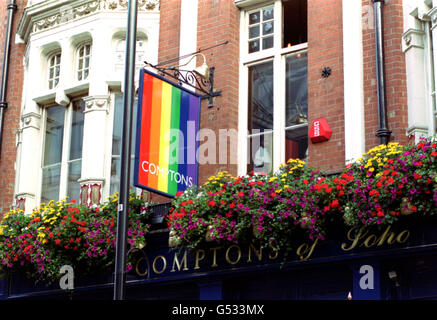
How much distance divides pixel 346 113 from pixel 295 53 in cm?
193

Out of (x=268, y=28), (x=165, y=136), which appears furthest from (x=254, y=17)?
(x=165, y=136)

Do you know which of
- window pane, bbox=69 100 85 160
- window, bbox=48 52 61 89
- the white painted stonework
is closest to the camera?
the white painted stonework

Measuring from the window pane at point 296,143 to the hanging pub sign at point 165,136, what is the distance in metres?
1.60

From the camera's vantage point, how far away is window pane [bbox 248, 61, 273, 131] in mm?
15867

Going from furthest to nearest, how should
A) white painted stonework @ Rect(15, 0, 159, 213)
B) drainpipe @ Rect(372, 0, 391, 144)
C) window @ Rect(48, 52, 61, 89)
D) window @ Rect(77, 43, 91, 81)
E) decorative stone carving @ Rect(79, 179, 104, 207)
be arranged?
window @ Rect(48, 52, 61, 89)
window @ Rect(77, 43, 91, 81)
white painted stonework @ Rect(15, 0, 159, 213)
decorative stone carving @ Rect(79, 179, 104, 207)
drainpipe @ Rect(372, 0, 391, 144)

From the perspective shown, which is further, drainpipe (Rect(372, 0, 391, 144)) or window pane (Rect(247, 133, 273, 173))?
window pane (Rect(247, 133, 273, 173))

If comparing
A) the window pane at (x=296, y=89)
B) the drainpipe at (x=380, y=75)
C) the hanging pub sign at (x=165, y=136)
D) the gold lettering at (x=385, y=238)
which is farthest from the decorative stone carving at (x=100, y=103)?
the gold lettering at (x=385, y=238)

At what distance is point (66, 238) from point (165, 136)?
2611mm

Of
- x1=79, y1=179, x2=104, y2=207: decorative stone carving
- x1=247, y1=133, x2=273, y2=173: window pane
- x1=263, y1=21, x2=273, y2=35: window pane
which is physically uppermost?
x1=263, y1=21, x2=273, y2=35: window pane

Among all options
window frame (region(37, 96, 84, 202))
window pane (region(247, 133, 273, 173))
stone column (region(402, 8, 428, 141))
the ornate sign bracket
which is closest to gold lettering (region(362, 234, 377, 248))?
stone column (region(402, 8, 428, 141))

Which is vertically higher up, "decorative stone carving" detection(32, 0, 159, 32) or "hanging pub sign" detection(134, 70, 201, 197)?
"decorative stone carving" detection(32, 0, 159, 32)

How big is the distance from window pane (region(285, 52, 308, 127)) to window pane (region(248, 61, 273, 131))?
0.36 m

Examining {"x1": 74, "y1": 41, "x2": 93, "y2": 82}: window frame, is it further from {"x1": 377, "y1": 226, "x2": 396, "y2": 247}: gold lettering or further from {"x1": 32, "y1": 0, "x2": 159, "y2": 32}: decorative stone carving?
{"x1": 377, "y1": 226, "x2": 396, "y2": 247}: gold lettering
